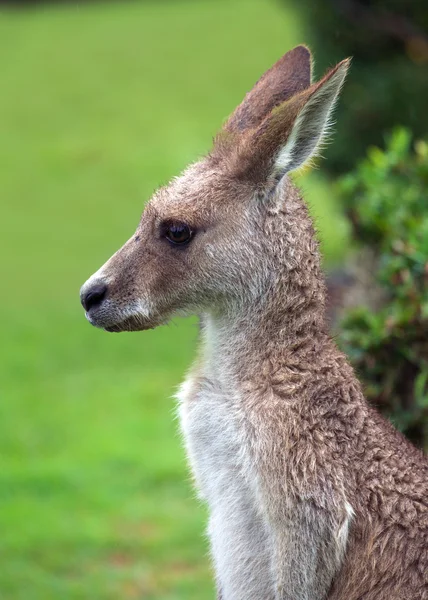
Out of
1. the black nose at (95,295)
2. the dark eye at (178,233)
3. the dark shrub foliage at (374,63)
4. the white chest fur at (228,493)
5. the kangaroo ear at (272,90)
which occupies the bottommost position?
the white chest fur at (228,493)

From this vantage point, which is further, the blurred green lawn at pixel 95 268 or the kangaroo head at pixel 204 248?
the blurred green lawn at pixel 95 268

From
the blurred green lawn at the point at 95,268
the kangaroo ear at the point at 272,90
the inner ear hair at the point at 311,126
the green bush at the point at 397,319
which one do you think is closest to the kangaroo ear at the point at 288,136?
the inner ear hair at the point at 311,126

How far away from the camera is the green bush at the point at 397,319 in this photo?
471 centimetres

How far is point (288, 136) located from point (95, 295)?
0.95m

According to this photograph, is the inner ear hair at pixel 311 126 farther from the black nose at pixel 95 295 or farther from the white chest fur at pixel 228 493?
the white chest fur at pixel 228 493

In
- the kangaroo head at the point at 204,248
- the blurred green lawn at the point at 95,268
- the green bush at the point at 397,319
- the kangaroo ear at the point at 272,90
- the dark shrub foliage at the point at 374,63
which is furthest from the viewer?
the dark shrub foliage at the point at 374,63

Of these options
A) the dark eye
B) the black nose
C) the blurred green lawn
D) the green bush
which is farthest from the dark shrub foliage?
the black nose

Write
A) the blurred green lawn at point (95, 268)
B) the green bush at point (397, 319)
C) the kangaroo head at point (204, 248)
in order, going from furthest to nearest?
the blurred green lawn at point (95, 268), the green bush at point (397, 319), the kangaroo head at point (204, 248)

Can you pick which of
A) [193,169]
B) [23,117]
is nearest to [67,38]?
[23,117]

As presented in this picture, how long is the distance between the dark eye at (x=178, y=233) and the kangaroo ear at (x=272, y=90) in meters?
0.51

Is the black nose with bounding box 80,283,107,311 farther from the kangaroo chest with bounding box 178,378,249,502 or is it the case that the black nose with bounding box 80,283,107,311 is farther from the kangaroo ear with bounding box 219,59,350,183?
the kangaroo ear with bounding box 219,59,350,183

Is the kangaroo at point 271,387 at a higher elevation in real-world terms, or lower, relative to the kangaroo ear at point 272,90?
lower

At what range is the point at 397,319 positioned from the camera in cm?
470

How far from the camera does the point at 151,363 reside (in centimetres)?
1241
